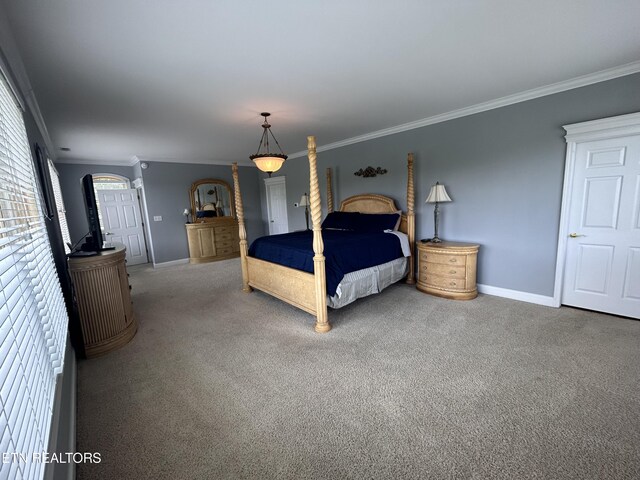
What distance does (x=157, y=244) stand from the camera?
6336mm

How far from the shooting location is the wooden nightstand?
3.54 m

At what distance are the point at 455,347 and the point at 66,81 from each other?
4.20m

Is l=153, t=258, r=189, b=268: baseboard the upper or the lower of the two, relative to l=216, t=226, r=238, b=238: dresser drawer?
lower

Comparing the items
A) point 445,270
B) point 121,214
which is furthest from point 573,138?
point 121,214

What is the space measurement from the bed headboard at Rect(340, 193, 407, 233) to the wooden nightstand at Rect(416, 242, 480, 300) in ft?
2.55

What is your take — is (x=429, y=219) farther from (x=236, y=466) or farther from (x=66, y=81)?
(x=66, y=81)

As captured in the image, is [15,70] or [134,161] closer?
[15,70]

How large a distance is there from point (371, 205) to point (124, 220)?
5.72 m

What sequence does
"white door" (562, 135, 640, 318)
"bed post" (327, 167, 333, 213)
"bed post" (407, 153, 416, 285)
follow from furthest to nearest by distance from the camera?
"bed post" (327, 167, 333, 213) < "bed post" (407, 153, 416, 285) < "white door" (562, 135, 640, 318)

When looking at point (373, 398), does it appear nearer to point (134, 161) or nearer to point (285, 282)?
point (285, 282)

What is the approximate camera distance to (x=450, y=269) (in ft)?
11.9

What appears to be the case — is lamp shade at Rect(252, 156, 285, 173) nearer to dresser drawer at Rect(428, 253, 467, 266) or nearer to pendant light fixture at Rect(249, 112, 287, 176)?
pendant light fixture at Rect(249, 112, 287, 176)

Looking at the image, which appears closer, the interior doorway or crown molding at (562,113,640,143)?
crown molding at (562,113,640,143)

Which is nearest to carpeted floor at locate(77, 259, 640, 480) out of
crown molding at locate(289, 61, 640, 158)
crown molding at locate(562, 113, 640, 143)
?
crown molding at locate(562, 113, 640, 143)
